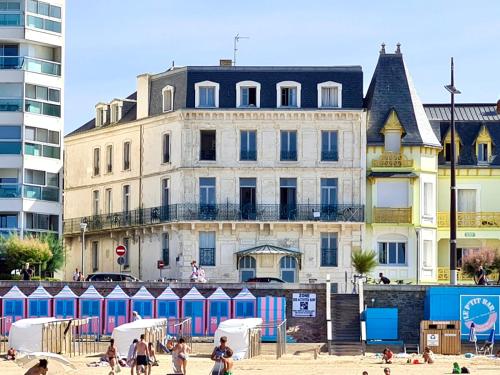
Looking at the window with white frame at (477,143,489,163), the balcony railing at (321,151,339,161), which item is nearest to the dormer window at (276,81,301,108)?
the balcony railing at (321,151,339,161)

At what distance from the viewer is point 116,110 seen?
9794cm

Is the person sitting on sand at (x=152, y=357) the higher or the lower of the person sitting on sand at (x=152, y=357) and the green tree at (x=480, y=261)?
the lower

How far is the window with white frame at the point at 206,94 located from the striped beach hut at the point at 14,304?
13.5 metres

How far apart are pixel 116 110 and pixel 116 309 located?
1600cm

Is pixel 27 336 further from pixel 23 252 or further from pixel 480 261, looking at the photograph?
pixel 480 261

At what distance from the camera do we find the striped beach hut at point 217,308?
277 feet

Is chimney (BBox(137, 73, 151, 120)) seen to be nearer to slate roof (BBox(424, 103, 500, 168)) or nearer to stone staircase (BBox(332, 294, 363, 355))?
slate roof (BBox(424, 103, 500, 168))

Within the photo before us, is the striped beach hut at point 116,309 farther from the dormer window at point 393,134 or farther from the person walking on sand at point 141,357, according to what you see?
the person walking on sand at point 141,357

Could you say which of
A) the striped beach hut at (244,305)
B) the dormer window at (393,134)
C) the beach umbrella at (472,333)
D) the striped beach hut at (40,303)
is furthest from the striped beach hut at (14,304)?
the dormer window at (393,134)

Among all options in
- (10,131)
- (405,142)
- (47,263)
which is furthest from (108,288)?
(405,142)

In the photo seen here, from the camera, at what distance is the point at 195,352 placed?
3164 inches

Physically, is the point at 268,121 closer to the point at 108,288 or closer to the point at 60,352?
the point at 108,288

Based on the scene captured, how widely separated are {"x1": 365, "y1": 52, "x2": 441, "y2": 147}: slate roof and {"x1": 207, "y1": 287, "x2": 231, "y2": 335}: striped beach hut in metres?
12.4

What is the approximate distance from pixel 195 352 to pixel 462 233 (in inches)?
752
